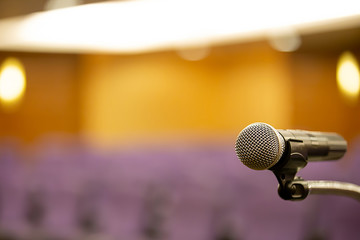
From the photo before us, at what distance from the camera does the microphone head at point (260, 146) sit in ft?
3.48

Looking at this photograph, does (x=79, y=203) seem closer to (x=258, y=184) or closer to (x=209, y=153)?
(x=209, y=153)

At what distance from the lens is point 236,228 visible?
2836 millimetres

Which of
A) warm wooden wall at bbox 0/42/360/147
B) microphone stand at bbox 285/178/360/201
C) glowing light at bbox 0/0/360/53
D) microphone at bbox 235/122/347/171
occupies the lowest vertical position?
microphone stand at bbox 285/178/360/201

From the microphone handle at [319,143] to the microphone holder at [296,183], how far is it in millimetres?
24

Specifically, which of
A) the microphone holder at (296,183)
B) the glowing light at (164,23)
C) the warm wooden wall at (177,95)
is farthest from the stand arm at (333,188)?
the warm wooden wall at (177,95)

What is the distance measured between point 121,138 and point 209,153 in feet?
16.2

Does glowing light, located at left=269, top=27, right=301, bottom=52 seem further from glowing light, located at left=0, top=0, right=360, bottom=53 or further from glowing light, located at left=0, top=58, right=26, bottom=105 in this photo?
glowing light, located at left=0, top=58, right=26, bottom=105

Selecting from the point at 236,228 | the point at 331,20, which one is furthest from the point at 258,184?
the point at 331,20

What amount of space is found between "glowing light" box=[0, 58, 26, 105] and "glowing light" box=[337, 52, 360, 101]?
19.6 feet

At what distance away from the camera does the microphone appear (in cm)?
106

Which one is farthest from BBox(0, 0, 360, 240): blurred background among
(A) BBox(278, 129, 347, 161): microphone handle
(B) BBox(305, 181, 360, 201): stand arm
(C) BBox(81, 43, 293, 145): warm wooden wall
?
(B) BBox(305, 181, 360, 201): stand arm

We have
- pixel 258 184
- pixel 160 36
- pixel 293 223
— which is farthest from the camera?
pixel 160 36

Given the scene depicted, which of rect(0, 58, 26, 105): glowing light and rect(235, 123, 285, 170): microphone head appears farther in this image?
rect(0, 58, 26, 105): glowing light

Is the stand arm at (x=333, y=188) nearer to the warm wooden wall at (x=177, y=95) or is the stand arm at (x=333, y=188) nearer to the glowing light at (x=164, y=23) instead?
the glowing light at (x=164, y=23)
